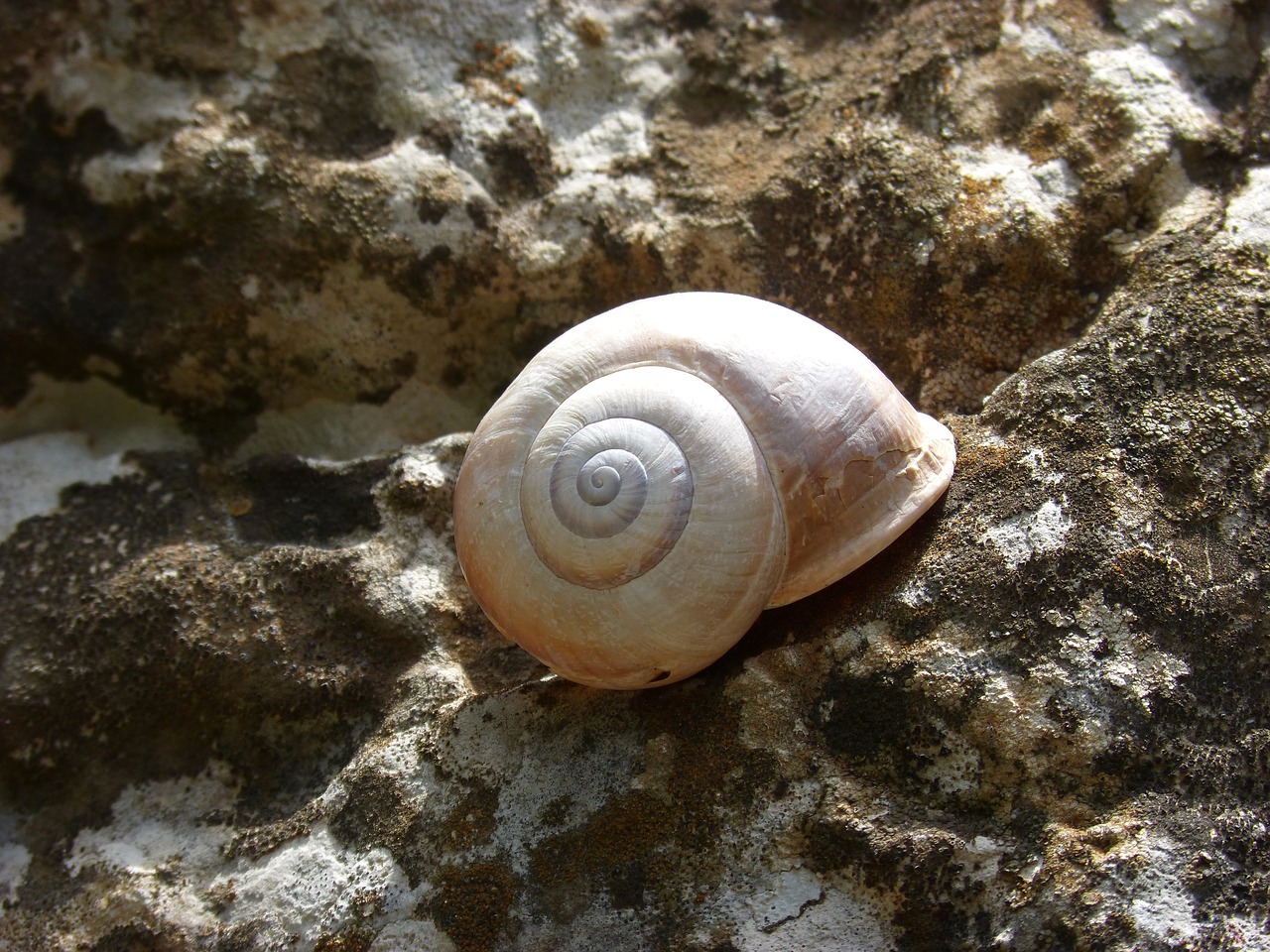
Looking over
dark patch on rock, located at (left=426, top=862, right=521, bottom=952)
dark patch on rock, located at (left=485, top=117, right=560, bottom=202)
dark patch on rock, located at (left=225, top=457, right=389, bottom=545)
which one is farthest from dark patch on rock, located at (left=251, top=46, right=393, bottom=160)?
dark patch on rock, located at (left=426, top=862, right=521, bottom=952)

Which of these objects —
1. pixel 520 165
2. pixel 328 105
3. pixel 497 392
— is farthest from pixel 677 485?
pixel 328 105

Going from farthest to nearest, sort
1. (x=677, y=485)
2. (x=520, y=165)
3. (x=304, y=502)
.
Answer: (x=520, y=165), (x=304, y=502), (x=677, y=485)

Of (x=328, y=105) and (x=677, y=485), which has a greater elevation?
(x=328, y=105)

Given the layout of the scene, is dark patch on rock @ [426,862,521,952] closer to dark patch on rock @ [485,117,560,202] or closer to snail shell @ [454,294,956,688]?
snail shell @ [454,294,956,688]

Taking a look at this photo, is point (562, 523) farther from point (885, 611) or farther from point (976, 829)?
point (976, 829)

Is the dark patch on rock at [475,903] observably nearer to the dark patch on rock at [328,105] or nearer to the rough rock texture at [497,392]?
the rough rock texture at [497,392]

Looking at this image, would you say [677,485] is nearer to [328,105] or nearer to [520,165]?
[520,165]

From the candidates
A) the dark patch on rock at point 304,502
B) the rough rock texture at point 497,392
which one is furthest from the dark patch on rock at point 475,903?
the dark patch on rock at point 304,502
